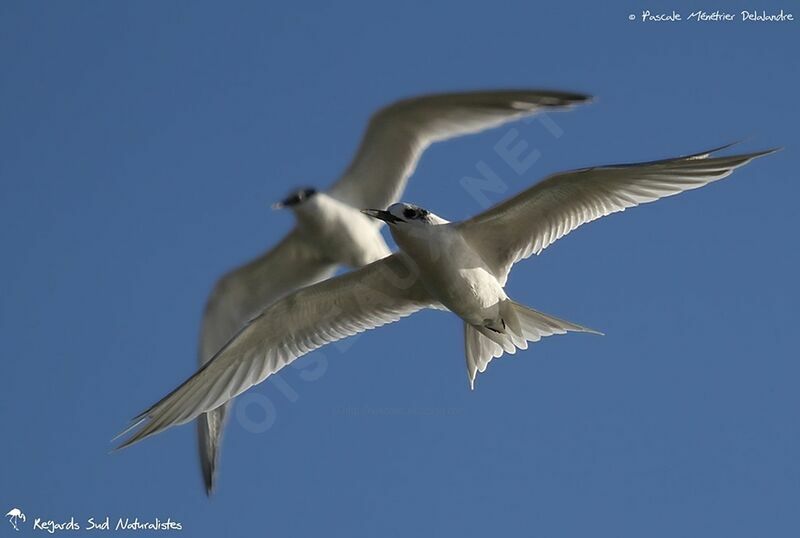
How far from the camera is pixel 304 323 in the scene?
9.30 metres

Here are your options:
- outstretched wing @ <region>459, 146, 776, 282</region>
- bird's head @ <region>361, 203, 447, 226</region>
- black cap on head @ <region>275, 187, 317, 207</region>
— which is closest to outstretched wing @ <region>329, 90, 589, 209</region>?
black cap on head @ <region>275, 187, 317, 207</region>

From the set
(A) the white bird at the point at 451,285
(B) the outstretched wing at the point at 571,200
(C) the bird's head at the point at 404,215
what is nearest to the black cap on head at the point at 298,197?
(A) the white bird at the point at 451,285

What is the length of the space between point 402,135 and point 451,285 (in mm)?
4169

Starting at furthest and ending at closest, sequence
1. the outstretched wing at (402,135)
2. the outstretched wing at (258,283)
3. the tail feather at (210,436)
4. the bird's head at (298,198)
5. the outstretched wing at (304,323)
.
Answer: the outstretched wing at (258,283) < the bird's head at (298,198) < the outstretched wing at (402,135) < the tail feather at (210,436) < the outstretched wing at (304,323)

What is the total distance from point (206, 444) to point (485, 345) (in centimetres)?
357

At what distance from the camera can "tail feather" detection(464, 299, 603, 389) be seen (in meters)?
8.73

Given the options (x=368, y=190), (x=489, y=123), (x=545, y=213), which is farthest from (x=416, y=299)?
(x=368, y=190)

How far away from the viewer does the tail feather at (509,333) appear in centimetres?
873

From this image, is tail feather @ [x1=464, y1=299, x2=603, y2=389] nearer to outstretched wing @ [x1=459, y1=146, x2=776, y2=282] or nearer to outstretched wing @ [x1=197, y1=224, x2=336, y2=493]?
outstretched wing @ [x1=459, y1=146, x2=776, y2=282]

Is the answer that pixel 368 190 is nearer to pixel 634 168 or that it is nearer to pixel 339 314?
pixel 339 314

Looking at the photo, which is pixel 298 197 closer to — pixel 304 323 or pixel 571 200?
pixel 304 323

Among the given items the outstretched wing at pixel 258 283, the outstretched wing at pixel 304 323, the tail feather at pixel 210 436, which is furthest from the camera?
the outstretched wing at pixel 258 283

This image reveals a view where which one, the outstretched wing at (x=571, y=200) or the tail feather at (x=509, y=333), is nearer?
the outstretched wing at (x=571, y=200)

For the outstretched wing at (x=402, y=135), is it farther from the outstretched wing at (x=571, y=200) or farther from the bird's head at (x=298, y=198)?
the outstretched wing at (x=571, y=200)
